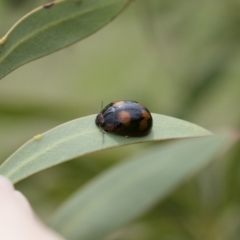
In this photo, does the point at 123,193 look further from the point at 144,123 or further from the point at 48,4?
the point at 48,4

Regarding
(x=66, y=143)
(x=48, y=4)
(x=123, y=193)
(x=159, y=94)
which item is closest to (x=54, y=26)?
(x=48, y=4)

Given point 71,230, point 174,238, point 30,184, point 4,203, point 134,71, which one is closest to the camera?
point 4,203

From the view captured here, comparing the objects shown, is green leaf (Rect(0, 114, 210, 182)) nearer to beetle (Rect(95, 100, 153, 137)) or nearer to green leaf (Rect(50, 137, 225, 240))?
beetle (Rect(95, 100, 153, 137))

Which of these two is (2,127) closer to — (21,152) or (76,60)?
(76,60)

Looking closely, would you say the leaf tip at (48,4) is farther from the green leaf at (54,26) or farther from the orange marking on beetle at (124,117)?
the orange marking on beetle at (124,117)

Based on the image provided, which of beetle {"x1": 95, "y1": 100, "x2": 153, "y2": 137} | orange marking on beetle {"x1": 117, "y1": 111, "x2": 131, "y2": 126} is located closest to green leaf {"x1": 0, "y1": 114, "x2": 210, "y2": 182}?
beetle {"x1": 95, "y1": 100, "x2": 153, "y2": 137}

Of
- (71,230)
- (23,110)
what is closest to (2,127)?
(23,110)
